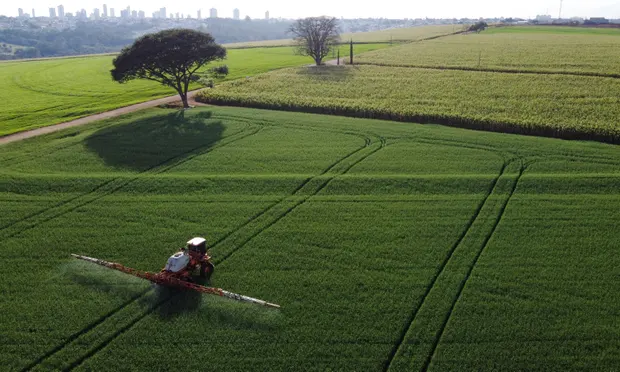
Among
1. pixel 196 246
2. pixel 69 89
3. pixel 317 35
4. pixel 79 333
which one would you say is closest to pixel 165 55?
pixel 69 89

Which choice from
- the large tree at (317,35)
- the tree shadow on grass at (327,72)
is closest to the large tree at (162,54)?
the tree shadow on grass at (327,72)

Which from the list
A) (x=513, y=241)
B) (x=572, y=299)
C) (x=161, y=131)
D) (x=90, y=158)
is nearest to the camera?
(x=572, y=299)

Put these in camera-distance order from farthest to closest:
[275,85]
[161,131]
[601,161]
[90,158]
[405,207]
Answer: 1. [275,85]
2. [161,131]
3. [90,158]
4. [601,161]
5. [405,207]

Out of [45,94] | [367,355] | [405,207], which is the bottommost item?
[367,355]

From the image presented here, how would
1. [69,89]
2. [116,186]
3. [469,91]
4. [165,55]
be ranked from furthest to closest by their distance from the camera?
1. [69,89]
2. [469,91]
3. [165,55]
4. [116,186]

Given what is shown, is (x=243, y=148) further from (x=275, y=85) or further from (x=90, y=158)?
(x=275, y=85)

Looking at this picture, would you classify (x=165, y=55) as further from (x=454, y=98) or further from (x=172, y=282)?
(x=172, y=282)

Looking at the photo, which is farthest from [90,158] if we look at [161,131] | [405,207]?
[405,207]
